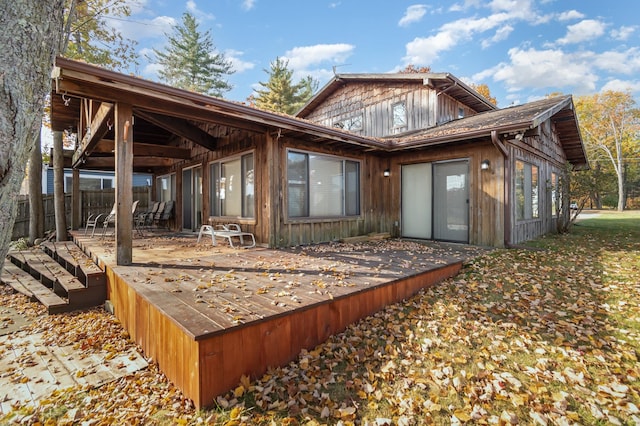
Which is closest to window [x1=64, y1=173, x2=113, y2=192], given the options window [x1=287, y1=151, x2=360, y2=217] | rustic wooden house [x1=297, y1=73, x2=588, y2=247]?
window [x1=287, y1=151, x2=360, y2=217]

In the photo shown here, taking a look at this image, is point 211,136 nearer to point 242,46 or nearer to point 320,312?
point 320,312

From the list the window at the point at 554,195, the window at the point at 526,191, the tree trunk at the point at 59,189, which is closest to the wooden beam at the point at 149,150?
the tree trunk at the point at 59,189

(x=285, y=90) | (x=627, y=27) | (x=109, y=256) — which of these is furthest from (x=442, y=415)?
(x=627, y=27)

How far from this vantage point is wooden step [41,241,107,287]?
13.1 ft

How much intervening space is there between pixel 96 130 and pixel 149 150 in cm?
199

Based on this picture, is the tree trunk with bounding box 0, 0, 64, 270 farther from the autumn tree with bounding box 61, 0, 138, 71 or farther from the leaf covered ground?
the autumn tree with bounding box 61, 0, 138, 71

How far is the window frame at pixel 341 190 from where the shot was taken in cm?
620

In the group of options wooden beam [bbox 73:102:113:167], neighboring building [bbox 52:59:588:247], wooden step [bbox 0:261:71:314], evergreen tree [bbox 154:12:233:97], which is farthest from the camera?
evergreen tree [bbox 154:12:233:97]

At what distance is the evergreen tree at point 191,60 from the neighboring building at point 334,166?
16.1 metres

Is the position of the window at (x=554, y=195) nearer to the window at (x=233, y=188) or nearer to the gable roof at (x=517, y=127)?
the gable roof at (x=517, y=127)

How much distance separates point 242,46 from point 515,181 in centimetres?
1283

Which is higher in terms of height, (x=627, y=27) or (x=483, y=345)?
(x=627, y=27)

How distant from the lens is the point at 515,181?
6.60 m

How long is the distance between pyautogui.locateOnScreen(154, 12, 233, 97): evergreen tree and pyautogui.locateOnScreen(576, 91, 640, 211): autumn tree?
29904 mm
